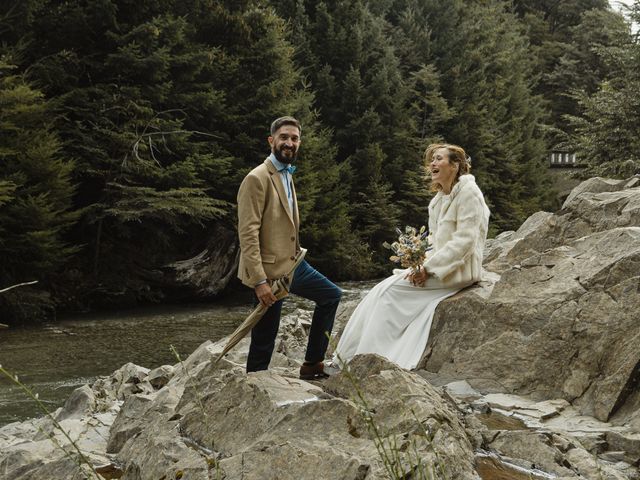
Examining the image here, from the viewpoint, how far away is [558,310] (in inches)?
245

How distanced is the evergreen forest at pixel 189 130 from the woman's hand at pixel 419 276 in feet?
34.4

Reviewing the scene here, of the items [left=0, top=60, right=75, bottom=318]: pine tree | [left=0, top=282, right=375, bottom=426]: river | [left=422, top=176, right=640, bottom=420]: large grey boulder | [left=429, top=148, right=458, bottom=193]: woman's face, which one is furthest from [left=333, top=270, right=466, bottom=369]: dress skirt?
[left=0, top=60, right=75, bottom=318]: pine tree

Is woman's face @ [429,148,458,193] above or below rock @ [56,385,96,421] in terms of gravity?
above

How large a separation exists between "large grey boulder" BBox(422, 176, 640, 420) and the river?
5329 mm

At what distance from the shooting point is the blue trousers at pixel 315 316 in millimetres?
5348

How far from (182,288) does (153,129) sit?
14.0ft

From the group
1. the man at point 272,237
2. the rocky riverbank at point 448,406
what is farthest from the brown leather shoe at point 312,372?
the rocky riverbank at point 448,406

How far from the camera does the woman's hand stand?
6875mm

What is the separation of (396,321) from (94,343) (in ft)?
27.4

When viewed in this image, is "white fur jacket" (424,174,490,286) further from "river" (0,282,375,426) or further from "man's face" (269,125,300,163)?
"river" (0,282,375,426)

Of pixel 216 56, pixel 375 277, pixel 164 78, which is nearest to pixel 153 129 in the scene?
pixel 164 78

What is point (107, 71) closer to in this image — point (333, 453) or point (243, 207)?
point (243, 207)

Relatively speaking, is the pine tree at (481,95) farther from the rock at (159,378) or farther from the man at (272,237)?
the man at (272,237)

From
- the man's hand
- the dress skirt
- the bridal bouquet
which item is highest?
the bridal bouquet
